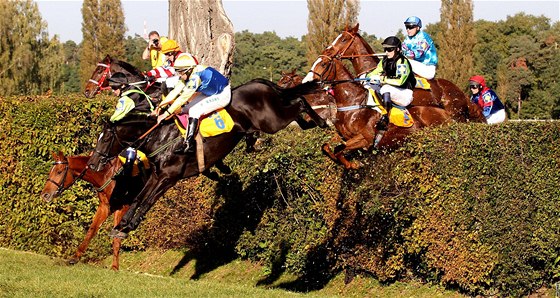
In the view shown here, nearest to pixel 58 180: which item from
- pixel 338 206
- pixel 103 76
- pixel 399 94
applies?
pixel 103 76

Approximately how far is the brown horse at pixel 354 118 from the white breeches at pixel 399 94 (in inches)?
11.7

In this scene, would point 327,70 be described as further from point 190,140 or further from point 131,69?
point 131,69

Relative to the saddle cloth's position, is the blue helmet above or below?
above

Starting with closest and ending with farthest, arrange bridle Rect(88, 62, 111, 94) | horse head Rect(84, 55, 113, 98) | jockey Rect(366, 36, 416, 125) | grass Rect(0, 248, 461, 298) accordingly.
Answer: grass Rect(0, 248, 461, 298)
jockey Rect(366, 36, 416, 125)
bridle Rect(88, 62, 111, 94)
horse head Rect(84, 55, 113, 98)

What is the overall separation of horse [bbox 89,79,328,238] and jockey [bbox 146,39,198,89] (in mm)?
783

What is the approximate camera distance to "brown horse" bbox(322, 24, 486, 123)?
12156mm

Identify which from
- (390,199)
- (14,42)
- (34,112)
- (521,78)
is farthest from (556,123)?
(521,78)

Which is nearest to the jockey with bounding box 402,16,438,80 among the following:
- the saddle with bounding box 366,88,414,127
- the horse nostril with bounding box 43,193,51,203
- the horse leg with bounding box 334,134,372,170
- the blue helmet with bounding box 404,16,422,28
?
the blue helmet with bounding box 404,16,422,28

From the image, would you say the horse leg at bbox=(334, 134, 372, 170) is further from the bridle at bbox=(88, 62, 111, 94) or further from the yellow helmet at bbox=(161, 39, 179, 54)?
the bridle at bbox=(88, 62, 111, 94)

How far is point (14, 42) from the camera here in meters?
42.7

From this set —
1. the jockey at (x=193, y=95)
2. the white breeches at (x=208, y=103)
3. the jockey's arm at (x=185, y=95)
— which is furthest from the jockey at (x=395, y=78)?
the jockey's arm at (x=185, y=95)

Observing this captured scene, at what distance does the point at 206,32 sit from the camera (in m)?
16.5

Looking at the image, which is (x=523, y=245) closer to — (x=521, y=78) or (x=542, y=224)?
(x=542, y=224)

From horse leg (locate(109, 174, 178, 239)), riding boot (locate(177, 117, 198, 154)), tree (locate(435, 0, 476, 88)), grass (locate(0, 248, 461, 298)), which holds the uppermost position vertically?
tree (locate(435, 0, 476, 88))
